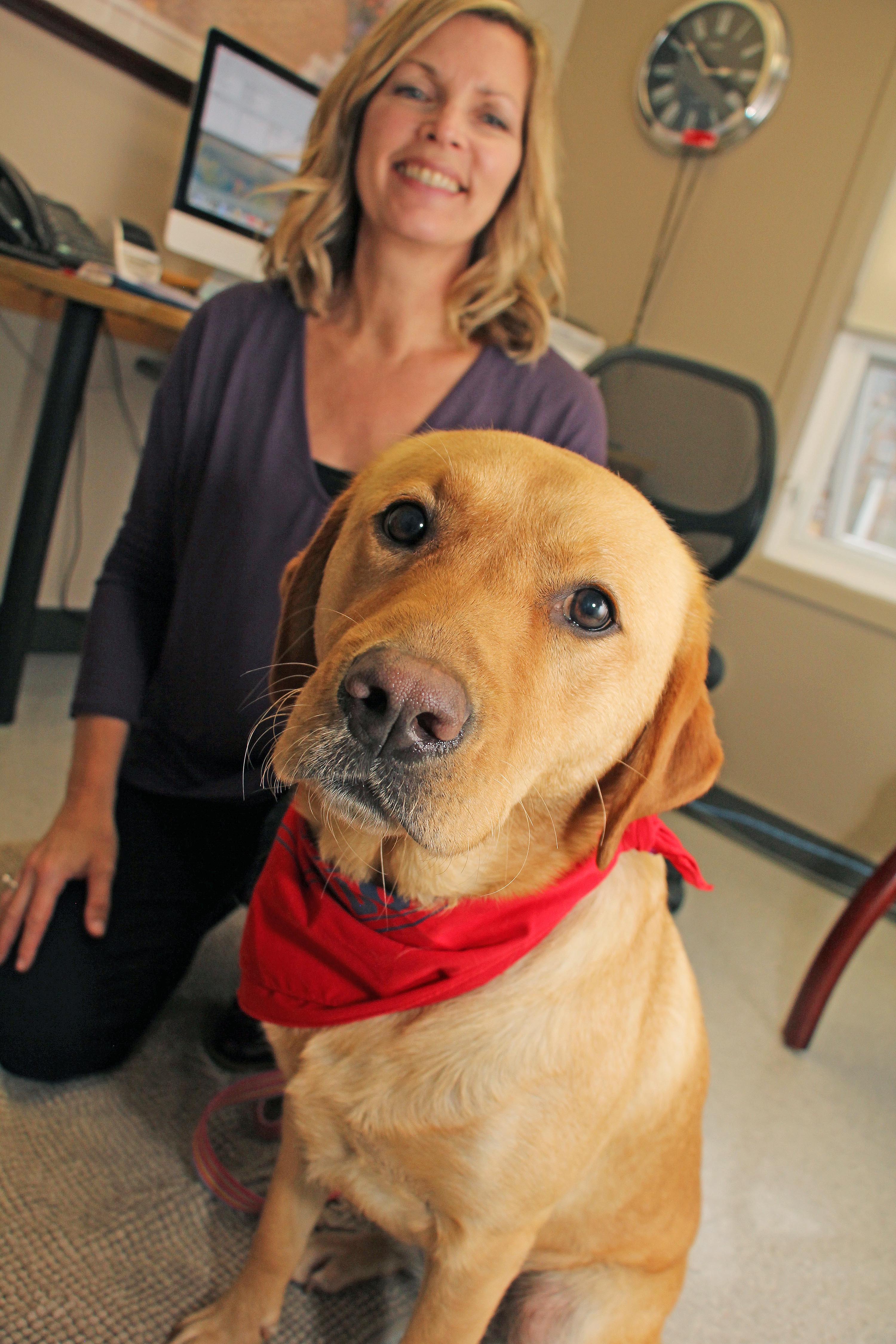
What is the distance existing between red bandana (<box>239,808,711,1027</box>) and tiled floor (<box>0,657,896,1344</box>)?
48cm

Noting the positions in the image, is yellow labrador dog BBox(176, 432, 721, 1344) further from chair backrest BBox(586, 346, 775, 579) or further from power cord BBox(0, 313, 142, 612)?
power cord BBox(0, 313, 142, 612)

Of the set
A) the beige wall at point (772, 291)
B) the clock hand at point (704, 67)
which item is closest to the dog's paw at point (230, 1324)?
the beige wall at point (772, 291)

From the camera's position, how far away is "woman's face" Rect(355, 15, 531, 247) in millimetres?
1467

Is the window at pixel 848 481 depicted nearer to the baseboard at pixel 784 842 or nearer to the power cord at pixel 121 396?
the baseboard at pixel 784 842

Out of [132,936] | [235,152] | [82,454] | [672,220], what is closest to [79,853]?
[132,936]

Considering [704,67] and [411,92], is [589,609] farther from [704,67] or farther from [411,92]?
[704,67]

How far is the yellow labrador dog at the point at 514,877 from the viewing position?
82 centimetres

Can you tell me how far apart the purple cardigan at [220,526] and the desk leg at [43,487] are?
0.68 meters

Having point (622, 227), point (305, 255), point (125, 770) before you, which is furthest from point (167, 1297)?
point (622, 227)

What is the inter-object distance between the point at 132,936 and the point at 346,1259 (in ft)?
1.90

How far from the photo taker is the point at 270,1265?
3.37ft

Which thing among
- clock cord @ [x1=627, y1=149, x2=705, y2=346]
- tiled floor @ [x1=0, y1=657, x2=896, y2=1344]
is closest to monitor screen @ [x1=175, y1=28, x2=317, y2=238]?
tiled floor @ [x1=0, y1=657, x2=896, y2=1344]

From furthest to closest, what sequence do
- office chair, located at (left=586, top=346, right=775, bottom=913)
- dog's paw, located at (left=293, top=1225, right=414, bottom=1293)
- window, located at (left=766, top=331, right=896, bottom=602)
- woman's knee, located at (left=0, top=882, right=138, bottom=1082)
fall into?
1. window, located at (left=766, top=331, right=896, bottom=602)
2. office chair, located at (left=586, top=346, right=775, bottom=913)
3. woman's knee, located at (left=0, top=882, right=138, bottom=1082)
4. dog's paw, located at (left=293, top=1225, right=414, bottom=1293)

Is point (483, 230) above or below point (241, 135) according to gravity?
below
